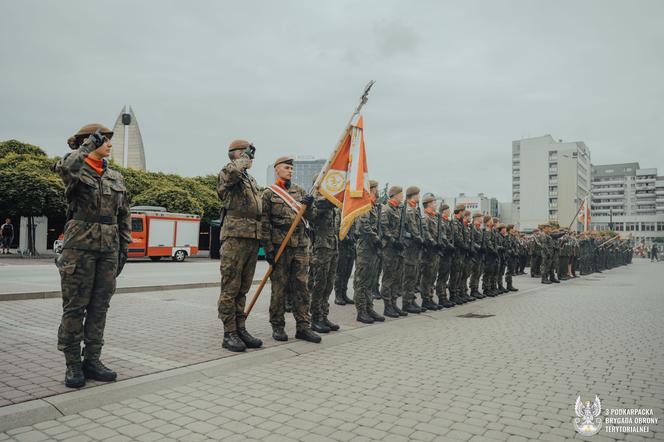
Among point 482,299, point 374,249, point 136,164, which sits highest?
point 136,164

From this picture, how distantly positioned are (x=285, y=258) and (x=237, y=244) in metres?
0.78

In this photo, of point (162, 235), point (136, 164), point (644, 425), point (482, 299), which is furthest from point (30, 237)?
point (136, 164)

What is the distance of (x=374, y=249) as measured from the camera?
8703mm

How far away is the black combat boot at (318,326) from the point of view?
7023 millimetres

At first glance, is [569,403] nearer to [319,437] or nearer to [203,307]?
[319,437]

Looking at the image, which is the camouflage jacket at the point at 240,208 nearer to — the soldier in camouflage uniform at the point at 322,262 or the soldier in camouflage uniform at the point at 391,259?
the soldier in camouflage uniform at the point at 322,262

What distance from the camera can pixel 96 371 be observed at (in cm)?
442

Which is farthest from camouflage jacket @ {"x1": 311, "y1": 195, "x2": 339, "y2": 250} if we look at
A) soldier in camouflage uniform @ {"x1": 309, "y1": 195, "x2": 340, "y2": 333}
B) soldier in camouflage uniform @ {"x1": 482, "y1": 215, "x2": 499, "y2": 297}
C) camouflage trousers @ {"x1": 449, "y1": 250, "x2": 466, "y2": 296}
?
soldier in camouflage uniform @ {"x1": 482, "y1": 215, "x2": 499, "y2": 297}

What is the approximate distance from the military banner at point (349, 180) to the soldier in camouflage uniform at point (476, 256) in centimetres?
593

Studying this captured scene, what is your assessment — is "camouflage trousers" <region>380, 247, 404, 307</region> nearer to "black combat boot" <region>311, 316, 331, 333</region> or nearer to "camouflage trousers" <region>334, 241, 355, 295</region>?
"black combat boot" <region>311, 316, 331, 333</region>

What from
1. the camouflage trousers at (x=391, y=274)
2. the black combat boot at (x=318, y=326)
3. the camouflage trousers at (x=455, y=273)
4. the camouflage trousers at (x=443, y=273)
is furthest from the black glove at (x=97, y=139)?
the camouflage trousers at (x=455, y=273)

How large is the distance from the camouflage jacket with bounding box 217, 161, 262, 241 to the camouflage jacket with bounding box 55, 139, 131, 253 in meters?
1.36

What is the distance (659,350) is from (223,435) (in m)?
5.81

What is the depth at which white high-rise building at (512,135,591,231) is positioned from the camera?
366 ft
